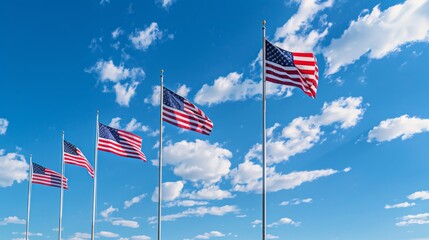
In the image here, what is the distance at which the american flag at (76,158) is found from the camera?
43.5m


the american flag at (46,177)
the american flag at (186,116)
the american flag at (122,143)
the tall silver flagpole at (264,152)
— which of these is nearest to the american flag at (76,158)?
the american flag at (46,177)

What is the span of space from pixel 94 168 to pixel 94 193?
199cm

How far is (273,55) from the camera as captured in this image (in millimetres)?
25750

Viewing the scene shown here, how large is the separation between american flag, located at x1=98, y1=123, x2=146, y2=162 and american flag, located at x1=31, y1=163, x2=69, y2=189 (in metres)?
12.9

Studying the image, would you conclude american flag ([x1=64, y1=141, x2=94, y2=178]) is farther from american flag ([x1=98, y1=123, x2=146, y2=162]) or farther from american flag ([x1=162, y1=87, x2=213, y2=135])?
american flag ([x1=162, y1=87, x2=213, y2=135])

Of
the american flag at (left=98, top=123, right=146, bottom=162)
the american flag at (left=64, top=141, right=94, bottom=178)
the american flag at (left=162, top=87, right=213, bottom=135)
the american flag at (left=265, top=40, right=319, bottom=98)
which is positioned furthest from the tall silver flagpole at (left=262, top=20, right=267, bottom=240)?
the american flag at (left=64, top=141, right=94, bottom=178)

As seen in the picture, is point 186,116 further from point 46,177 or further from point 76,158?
point 46,177

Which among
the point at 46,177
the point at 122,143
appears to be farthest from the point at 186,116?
the point at 46,177

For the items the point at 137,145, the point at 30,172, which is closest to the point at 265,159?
the point at 137,145

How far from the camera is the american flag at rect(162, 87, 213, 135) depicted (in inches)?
1241

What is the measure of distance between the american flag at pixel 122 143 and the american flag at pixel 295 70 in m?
14.2

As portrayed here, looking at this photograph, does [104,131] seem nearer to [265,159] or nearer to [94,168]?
[94,168]

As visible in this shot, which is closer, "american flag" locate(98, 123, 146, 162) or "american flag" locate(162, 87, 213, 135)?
"american flag" locate(162, 87, 213, 135)

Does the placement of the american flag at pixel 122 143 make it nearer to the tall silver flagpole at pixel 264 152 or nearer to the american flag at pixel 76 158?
the american flag at pixel 76 158
